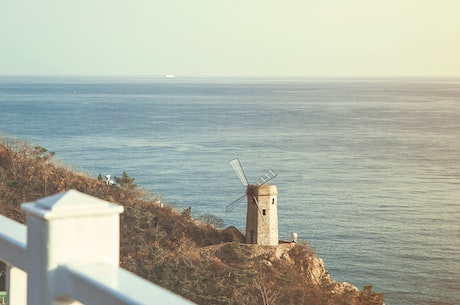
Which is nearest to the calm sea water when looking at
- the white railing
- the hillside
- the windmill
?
the windmill

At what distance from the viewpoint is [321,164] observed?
7269 centimetres

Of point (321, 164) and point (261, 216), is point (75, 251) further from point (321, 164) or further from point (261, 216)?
point (321, 164)

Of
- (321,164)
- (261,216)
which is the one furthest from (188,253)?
(321,164)

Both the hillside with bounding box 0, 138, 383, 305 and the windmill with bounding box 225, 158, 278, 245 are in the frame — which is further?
the windmill with bounding box 225, 158, 278, 245

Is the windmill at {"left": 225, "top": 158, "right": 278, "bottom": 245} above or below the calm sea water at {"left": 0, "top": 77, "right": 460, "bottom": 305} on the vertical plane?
above

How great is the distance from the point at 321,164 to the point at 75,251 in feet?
235

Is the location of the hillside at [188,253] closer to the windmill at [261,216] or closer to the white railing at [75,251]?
the windmill at [261,216]

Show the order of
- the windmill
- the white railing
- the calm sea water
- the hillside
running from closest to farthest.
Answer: the white railing → the hillside → the windmill → the calm sea water

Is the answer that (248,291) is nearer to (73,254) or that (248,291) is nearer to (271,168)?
(73,254)

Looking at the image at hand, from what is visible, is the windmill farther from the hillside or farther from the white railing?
the white railing

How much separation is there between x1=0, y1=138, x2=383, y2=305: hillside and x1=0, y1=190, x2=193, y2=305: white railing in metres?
19.6

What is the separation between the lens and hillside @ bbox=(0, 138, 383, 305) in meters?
22.8

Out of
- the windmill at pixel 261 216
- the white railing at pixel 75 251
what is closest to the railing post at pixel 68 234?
the white railing at pixel 75 251

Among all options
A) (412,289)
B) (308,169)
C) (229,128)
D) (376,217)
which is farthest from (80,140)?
(412,289)
